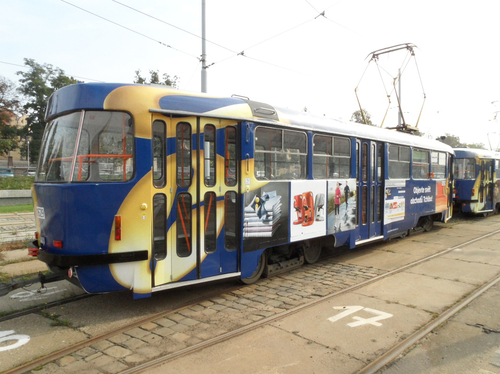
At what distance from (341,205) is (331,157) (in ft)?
3.61

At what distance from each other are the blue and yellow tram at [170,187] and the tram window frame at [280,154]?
0.06 feet

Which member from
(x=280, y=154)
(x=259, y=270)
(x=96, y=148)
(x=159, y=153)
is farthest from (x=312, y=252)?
(x=96, y=148)

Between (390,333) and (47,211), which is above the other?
(47,211)

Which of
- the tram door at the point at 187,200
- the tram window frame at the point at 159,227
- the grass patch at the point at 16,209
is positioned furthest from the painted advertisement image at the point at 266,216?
the grass patch at the point at 16,209

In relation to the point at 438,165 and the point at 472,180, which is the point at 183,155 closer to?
the point at 438,165

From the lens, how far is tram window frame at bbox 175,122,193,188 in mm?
5383

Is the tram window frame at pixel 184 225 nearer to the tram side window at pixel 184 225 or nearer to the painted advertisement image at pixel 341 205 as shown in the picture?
the tram side window at pixel 184 225

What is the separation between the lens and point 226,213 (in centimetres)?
591

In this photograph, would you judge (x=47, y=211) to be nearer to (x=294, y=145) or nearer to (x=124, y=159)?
(x=124, y=159)

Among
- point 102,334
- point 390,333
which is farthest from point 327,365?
point 102,334

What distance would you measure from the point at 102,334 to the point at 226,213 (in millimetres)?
2347

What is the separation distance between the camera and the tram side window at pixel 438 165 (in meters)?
12.6

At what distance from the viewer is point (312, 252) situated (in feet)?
27.1

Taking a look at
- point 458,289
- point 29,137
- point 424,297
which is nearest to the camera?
point 424,297
